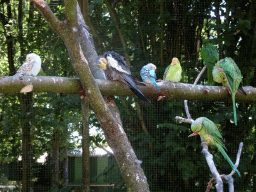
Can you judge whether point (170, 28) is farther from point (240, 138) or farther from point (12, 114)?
point (12, 114)

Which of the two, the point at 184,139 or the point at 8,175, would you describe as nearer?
the point at 184,139

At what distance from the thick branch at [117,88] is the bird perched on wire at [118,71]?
0.06m

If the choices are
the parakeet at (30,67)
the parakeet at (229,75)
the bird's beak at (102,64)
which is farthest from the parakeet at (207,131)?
Answer: the parakeet at (30,67)

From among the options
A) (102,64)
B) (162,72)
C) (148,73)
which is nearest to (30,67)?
(102,64)

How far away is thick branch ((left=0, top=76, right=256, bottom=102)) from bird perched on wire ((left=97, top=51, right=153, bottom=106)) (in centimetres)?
6

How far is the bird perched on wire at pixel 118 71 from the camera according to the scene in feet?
4.55

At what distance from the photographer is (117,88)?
1459mm

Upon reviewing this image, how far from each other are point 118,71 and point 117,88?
98 millimetres

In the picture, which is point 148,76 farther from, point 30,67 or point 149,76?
point 30,67

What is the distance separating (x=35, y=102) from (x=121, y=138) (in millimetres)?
3060

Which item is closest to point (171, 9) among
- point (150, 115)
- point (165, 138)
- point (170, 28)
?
point (170, 28)

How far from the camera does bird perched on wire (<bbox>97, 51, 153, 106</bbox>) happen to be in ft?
4.55

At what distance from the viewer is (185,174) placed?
279 centimetres

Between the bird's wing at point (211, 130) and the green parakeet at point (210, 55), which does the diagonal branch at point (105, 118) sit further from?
the green parakeet at point (210, 55)
